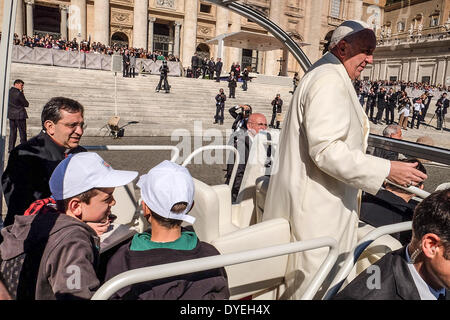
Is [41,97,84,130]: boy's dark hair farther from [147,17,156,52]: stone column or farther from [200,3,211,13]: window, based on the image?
[200,3,211,13]: window

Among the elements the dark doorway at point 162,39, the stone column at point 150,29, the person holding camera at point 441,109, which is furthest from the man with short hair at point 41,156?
the dark doorway at point 162,39

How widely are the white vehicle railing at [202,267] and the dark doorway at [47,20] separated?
3679cm

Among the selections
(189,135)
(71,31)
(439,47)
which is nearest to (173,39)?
(71,31)

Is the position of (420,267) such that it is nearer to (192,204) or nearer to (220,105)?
(192,204)

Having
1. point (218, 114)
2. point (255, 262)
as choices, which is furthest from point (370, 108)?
point (255, 262)

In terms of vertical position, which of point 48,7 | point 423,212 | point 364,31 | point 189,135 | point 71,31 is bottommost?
point 189,135

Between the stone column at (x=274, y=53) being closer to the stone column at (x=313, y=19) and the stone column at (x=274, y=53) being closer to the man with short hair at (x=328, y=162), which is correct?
the stone column at (x=313, y=19)

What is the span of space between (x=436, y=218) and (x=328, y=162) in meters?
0.60

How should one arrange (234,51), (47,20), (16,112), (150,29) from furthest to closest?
(234,51), (150,29), (47,20), (16,112)

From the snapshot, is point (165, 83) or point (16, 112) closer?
point (16, 112)

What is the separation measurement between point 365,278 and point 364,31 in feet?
4.51

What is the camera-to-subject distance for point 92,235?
1.58m

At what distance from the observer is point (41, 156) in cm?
251
